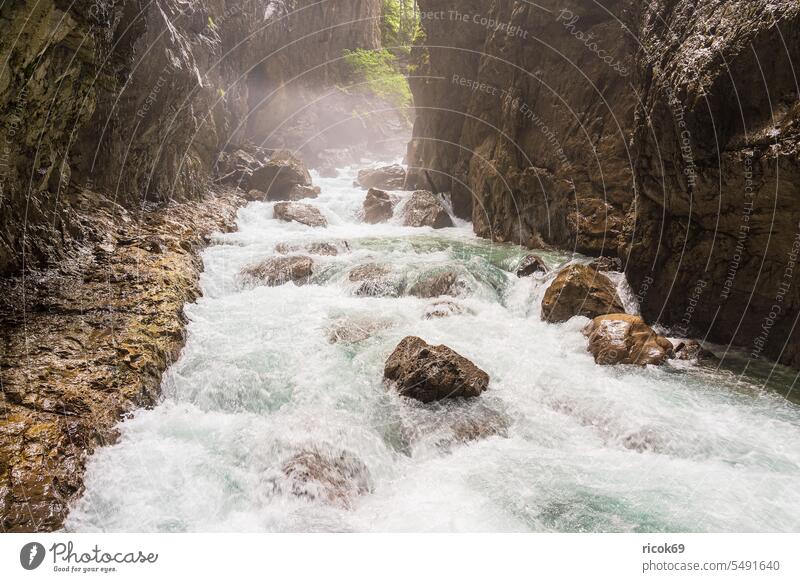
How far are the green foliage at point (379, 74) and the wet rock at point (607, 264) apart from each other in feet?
102

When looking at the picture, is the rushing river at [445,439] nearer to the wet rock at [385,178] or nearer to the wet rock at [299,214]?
the wet rock at [299,214]

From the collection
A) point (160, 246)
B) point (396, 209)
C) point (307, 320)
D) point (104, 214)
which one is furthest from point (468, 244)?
point (104, 214)

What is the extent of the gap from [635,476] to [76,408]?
22.2 feet

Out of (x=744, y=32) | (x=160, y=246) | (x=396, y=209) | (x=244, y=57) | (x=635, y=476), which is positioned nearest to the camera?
(x=635, y=476)

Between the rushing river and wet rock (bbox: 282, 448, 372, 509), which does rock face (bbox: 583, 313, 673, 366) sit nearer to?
the rushing river

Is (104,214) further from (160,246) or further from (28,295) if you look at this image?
(28,295)

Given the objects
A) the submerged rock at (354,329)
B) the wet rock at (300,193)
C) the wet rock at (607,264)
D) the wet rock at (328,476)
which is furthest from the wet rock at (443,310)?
the wet rock at (300,193)

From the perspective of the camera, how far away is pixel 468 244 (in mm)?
16938

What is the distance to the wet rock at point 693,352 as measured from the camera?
8.32 meters

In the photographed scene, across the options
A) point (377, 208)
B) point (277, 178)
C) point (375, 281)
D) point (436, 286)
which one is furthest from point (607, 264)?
point (277, 178)

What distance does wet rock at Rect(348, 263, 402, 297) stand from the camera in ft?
37.6

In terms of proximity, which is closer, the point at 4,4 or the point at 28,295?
the point at 4,4

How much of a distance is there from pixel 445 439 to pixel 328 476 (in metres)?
1.65

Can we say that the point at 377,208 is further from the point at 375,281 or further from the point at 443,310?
the point at 443,310
